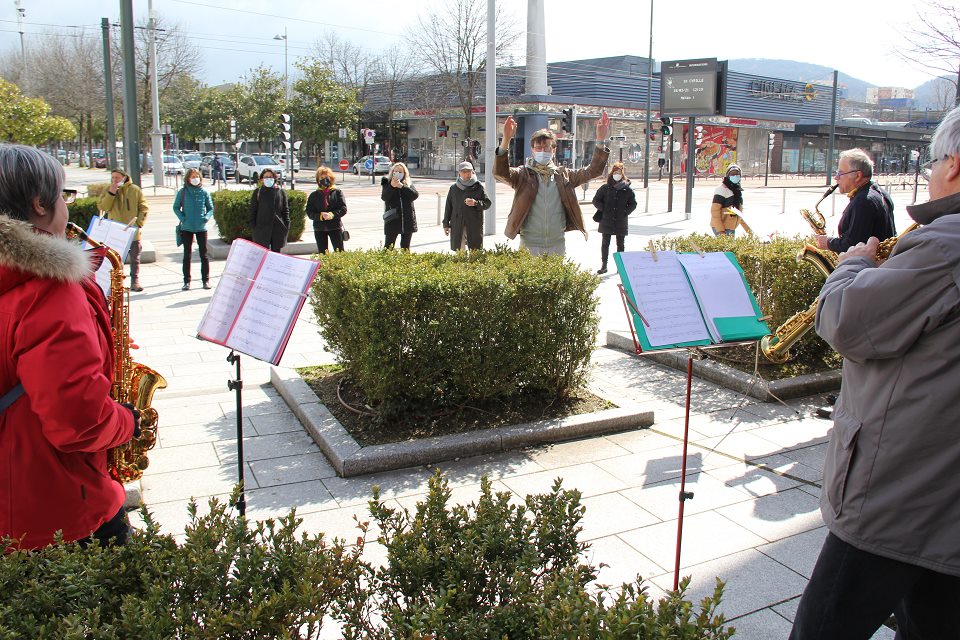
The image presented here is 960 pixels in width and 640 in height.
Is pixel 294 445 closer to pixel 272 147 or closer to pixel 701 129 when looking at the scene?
pixel 701 129

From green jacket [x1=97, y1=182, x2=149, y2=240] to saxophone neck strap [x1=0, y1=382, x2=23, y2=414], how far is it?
932 centimetres

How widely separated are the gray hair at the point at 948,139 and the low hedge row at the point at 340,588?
55.0 inches

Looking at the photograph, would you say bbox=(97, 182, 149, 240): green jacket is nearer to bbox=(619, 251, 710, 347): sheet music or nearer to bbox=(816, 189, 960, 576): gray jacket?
bbox=(619, 251, 710, 347): sheet music

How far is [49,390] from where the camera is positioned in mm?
2178

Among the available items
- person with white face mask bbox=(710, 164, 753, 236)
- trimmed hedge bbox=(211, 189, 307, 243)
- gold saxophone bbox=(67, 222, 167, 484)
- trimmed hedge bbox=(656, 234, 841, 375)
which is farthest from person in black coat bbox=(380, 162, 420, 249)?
gold saxophone bbox=(67, 222, 167, 484)

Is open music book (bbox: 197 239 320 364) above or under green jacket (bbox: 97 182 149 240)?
under

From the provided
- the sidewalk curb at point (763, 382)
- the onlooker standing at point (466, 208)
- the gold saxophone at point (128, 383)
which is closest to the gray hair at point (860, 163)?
the sidewalk curb at point (763, 382)

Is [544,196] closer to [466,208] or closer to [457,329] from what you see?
[457,329]

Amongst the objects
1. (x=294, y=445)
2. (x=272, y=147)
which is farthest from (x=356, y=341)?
(x=272, y=147)

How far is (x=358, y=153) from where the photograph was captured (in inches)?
2327

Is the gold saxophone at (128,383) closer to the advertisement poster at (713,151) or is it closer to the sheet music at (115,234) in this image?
the sheet music at (115,234)

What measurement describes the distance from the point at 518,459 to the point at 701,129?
56750mm

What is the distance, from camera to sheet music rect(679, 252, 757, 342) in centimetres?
380

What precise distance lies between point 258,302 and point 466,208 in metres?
7.65
